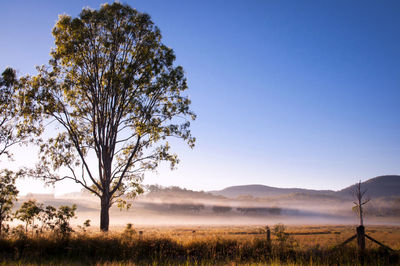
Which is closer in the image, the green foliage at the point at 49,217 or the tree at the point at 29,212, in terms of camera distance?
the green foliage at the point at 49,217

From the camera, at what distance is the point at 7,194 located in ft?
62.7

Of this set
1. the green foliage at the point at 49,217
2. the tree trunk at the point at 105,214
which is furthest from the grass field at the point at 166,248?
the tree trunk at the point at 105,214

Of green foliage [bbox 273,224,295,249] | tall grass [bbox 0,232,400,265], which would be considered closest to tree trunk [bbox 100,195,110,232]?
tall grass [bbox 0,232,400,265]

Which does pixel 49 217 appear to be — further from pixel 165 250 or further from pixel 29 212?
pixel 165 250

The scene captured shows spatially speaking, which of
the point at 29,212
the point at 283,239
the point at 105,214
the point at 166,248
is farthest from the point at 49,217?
the point at 283,239

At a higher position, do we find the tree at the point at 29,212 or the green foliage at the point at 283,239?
the tree at the point at 29,212

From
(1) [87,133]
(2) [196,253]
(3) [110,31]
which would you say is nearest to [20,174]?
(1) [87,133]

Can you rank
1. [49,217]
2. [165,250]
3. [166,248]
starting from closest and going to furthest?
[165,250], [166,248], [49,217]

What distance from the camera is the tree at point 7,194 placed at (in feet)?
59.2

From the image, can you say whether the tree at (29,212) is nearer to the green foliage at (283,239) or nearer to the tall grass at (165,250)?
the tall grass at (165,250)

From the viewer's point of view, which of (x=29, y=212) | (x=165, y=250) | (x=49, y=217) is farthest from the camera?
(x=29, y=212)

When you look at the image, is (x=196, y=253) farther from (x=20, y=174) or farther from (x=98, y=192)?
(x=20, y=174)

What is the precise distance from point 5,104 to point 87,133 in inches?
244

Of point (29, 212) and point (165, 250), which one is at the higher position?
point (29, 212)
